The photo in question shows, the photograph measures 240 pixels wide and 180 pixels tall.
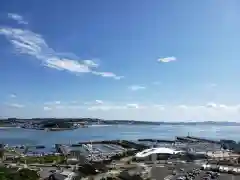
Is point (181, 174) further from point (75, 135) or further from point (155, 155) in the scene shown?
point (75, 135)

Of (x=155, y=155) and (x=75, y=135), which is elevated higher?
(x=155, y=155)

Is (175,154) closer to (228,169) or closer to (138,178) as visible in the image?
(228,169)

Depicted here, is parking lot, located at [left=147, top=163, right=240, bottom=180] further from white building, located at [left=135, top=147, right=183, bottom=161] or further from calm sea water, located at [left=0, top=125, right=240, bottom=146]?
calm sea water, located at [left=0, top=125, right=240, bottom=146]

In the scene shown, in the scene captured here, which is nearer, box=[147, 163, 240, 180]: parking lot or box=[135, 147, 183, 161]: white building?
box=[147, 163, 240, 180]: parking lot

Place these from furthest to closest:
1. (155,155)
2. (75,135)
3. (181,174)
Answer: (75,135)
(155,155)
(181,174)

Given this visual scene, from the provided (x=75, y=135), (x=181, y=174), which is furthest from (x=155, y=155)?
(x=75, y=135)

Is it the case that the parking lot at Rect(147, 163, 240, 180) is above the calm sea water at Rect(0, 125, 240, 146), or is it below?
above

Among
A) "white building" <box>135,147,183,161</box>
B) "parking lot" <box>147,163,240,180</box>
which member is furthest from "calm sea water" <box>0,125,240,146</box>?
"parking lot" <box>147,163,240,180</box>

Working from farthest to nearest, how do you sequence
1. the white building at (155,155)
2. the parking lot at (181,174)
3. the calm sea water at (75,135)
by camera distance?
the calm sea water at (75,135), the white building at (155,155), the parking lot at (181,174)

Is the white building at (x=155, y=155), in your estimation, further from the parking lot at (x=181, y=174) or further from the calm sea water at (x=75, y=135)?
the calm sea water at (x=75, y=135)

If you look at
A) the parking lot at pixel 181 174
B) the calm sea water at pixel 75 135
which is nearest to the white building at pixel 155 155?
the parking lot at pixel 181 174

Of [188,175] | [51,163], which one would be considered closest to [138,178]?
[188,175]
